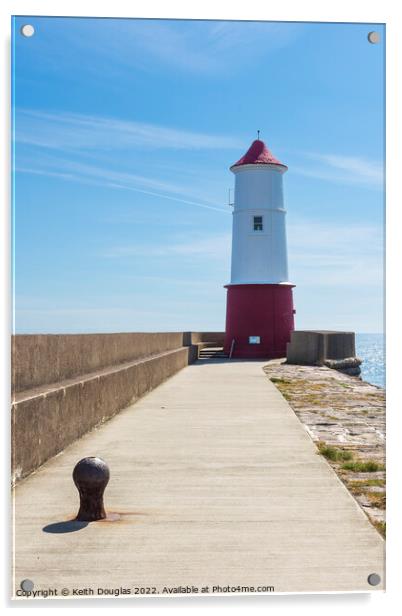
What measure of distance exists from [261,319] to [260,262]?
1892 millimetres

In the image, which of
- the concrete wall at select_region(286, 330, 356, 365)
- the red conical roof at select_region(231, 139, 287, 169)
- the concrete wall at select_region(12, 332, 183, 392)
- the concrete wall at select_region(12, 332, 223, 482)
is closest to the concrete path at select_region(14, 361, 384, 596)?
the concrete wall at select_region(12, 332, 223, 482)

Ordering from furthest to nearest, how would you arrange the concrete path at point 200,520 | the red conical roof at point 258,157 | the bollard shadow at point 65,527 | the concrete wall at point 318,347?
1. the red conical roof at point 258,157
2. the concrete wall at point 318,347
3. the bollard shadow at point 65,527
4. the concrete path at point 200,520

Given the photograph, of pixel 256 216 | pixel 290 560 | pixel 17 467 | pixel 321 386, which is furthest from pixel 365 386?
pixel 256 216

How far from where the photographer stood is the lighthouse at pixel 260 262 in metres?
24.3

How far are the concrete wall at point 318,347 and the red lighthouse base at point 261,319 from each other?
10.3 ft

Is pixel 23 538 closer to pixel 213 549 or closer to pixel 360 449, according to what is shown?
pixel 213 549

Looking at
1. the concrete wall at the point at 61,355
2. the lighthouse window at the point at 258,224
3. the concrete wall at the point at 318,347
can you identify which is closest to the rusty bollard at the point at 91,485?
the concrete wall at the point at 61,355

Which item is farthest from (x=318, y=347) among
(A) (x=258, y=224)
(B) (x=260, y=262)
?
(A) (x=258, y=224)

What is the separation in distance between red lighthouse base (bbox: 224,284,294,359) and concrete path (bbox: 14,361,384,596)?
16378 mm

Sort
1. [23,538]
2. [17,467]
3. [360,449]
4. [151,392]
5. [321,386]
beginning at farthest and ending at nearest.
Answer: [321,386]
[151,392]
[360,449]
[17,467]
[23,538]

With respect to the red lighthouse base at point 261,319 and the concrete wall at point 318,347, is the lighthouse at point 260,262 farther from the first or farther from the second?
the concrete wall at point 318,347

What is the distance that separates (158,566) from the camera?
3.74 metres

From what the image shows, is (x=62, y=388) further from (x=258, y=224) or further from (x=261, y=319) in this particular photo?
(x=258, y=224)

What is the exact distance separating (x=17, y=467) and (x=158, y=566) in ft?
6.86
